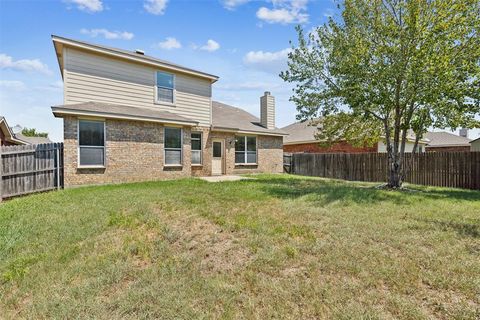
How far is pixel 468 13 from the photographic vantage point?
8.78 m

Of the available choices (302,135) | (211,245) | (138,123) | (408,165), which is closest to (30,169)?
(138,123)

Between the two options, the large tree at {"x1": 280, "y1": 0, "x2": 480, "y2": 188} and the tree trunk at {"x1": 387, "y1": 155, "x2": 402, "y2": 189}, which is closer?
the large tree at {"x1": 280, "y1": 0, "x2": 480, "y2": 188}

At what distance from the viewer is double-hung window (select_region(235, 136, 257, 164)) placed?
16.4 meters

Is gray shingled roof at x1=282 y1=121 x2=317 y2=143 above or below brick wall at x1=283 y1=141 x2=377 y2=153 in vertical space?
above

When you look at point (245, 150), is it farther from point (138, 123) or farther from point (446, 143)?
point (446, 143)

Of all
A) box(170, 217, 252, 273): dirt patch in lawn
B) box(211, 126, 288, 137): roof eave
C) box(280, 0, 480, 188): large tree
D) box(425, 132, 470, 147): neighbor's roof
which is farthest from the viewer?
box(425, 132, 470, 147): neighbor's roof

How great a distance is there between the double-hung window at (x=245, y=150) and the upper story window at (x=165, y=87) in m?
4.55

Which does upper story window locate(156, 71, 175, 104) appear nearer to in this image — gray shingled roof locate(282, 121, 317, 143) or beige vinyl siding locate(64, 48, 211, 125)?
beige vinyl siding locate(64, 48, 211, 125)

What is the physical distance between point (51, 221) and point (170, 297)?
14.5 ft

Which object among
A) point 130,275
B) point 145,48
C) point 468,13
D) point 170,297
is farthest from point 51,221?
point 468,13

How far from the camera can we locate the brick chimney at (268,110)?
59.7 feet

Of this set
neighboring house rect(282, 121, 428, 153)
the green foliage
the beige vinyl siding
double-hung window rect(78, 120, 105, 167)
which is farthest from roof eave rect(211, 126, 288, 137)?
the green foliage

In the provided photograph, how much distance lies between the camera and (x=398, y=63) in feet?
29.9

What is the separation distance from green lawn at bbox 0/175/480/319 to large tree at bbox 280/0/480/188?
446 centimetres
